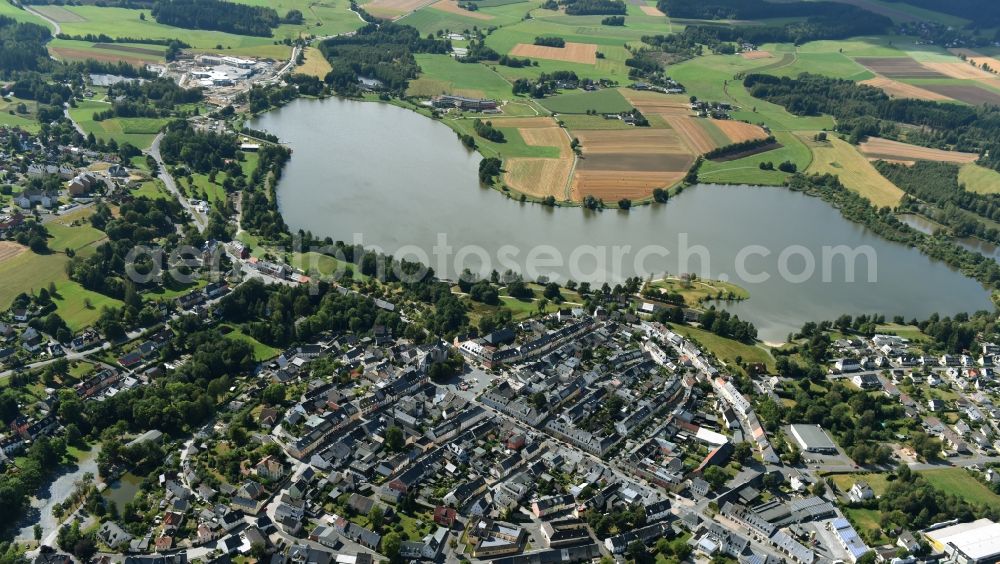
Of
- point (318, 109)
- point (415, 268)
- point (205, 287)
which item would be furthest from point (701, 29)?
point (205, 287)

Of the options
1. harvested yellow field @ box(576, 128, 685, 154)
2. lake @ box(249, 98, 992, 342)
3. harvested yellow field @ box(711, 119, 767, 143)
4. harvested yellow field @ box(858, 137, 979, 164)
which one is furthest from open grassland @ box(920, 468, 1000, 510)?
harvested yellow field @ box(858, 137, 979, 164)

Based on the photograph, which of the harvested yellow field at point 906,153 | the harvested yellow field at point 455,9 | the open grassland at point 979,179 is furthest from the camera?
the harvested yellow field at point 455,9

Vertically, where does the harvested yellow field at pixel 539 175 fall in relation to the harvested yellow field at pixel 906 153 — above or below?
below

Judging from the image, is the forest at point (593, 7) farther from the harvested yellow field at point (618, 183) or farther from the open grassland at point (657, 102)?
the harvested yellow field at point (618, 183)

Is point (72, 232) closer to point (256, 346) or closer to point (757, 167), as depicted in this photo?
point (256, 346)

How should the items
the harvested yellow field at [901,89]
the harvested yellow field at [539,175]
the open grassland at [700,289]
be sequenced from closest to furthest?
1. the open grassland at [700,289]
2. the harvested yellow field at [539,175]
3. the harvested yellow field at [901,89]

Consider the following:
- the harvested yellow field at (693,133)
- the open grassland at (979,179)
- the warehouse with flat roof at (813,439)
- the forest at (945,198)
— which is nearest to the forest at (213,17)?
the harvested yellow field at (693,133)

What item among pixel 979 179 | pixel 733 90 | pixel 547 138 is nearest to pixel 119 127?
pixel 547 138
